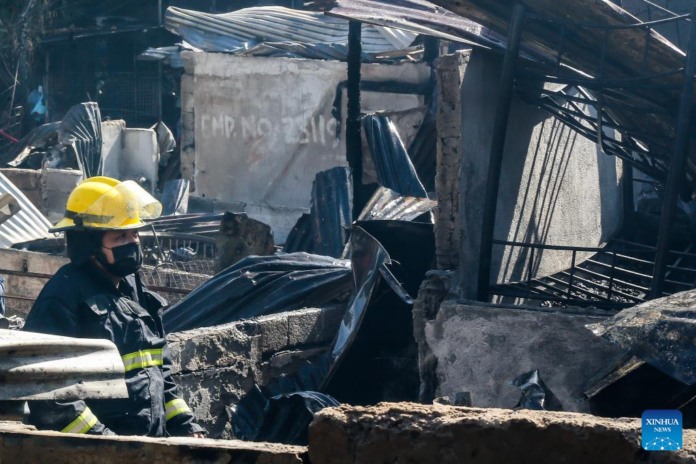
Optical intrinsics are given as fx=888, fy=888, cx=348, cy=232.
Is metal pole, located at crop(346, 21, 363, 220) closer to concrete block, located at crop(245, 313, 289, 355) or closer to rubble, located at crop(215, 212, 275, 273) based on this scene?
rubble, located at crop(215, 212, 275, 273)

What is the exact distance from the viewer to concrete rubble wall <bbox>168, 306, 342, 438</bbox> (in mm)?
4773

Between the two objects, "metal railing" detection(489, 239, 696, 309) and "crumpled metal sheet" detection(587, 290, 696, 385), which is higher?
"crumpled metal sheet" detection(587, 290, 696, 385)

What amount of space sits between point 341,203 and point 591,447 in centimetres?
604

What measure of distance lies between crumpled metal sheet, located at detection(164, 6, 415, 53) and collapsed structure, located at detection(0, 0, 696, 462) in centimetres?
669

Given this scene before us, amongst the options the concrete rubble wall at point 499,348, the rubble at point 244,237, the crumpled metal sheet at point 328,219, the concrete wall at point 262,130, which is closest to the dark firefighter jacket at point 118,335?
the concrete rubble wall at point 499,348

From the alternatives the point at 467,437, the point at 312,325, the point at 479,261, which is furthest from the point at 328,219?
the point at 467,437

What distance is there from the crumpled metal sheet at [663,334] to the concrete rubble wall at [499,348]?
45.7 inches

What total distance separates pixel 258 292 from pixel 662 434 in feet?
14.0

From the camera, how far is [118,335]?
130 inches

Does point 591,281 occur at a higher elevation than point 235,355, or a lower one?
higher

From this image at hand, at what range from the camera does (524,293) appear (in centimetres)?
495

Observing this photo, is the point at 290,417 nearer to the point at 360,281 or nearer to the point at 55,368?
the point at 360,281

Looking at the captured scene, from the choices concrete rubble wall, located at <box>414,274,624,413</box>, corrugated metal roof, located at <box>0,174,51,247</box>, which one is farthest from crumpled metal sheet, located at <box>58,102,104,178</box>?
concrete rubble wall, located at <box>414,274,624,413</box>

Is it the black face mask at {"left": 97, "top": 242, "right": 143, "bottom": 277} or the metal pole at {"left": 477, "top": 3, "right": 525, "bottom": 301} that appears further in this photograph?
the metal pole at {"left": 477, "top": 3, "right": 525, "bottom": 301}
